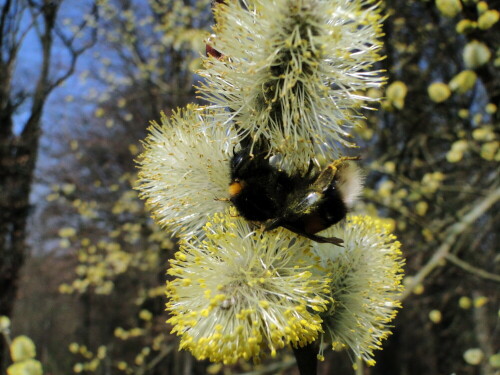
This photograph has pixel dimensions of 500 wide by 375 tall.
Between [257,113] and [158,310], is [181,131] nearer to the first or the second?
[257,113]

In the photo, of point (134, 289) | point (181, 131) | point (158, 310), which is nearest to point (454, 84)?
point (181, 131)

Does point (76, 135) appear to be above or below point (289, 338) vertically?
above

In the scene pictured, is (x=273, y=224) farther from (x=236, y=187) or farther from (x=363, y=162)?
(x=363, y=162)

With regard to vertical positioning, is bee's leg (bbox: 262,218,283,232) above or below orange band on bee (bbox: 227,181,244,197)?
below

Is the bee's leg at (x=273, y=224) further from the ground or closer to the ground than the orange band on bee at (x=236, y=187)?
closer to the ground

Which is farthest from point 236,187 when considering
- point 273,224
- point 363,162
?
point 363,162
